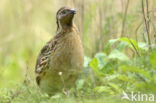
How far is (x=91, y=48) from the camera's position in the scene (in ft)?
26.9

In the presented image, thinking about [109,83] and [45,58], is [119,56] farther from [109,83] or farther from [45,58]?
[45,58]

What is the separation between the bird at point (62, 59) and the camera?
629cm

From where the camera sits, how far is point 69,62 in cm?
628

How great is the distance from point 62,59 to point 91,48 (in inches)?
76.2

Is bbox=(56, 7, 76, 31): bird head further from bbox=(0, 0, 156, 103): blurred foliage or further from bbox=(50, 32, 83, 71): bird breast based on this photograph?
bbox=(0, 0, 156, 103): blurred foliage

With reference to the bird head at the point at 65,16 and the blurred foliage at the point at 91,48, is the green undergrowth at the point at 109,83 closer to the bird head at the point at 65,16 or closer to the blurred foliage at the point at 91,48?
the blurred foliage at the point at 91,48

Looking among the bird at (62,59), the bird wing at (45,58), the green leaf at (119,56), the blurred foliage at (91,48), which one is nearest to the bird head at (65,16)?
the bird at (62,59)

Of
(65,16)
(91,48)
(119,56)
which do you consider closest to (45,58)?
(65,16)

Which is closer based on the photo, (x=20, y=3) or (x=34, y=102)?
(x=34, y=102)

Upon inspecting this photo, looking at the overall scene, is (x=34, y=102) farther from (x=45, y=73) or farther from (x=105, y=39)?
(x=105, y=39)

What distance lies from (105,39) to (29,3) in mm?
3239

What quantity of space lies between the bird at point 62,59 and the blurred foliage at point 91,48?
0.18 m

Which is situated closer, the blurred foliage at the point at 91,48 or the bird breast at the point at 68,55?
the blurred foliage at the point at 91,48

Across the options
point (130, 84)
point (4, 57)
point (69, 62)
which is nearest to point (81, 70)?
point (69, 62)
